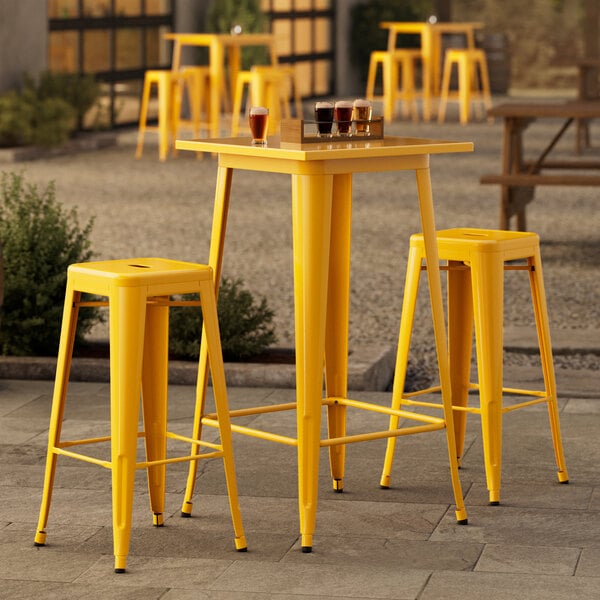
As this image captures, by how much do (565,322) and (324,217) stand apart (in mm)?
3023

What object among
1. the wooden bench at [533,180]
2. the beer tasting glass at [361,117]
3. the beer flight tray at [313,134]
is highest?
the beer tasting glass at [361,117]

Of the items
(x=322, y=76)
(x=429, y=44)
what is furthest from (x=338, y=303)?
(x=322, y=76)

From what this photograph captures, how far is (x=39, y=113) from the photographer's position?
13.4 meters

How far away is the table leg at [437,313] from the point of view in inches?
142

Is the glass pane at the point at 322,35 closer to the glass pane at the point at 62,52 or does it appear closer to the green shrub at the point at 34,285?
the glass pane at the point at 62,52

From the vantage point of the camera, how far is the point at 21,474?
405cm

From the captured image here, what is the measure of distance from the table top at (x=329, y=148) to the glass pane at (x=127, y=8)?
1244cm

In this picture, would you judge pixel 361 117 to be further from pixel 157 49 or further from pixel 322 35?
pixel 322 35

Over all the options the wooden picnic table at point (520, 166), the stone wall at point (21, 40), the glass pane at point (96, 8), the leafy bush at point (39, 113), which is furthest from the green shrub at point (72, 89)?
the wooden picnic table at point (520, 166)

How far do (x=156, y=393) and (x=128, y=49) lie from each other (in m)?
12.9

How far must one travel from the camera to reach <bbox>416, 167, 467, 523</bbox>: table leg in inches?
142

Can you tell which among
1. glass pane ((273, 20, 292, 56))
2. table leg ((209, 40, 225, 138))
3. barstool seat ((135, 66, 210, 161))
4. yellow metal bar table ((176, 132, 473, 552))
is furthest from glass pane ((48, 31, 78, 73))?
yellow metal bar table ((176, 132, 473, 552))

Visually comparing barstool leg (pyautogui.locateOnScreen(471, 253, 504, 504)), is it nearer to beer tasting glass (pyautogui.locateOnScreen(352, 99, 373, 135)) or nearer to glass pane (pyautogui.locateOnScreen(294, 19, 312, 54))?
beer tasting glass (pyautogui.locateOnScreen(352, 99, 373, 135))

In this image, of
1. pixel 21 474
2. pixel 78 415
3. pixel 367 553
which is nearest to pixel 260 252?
pixel 78 415
